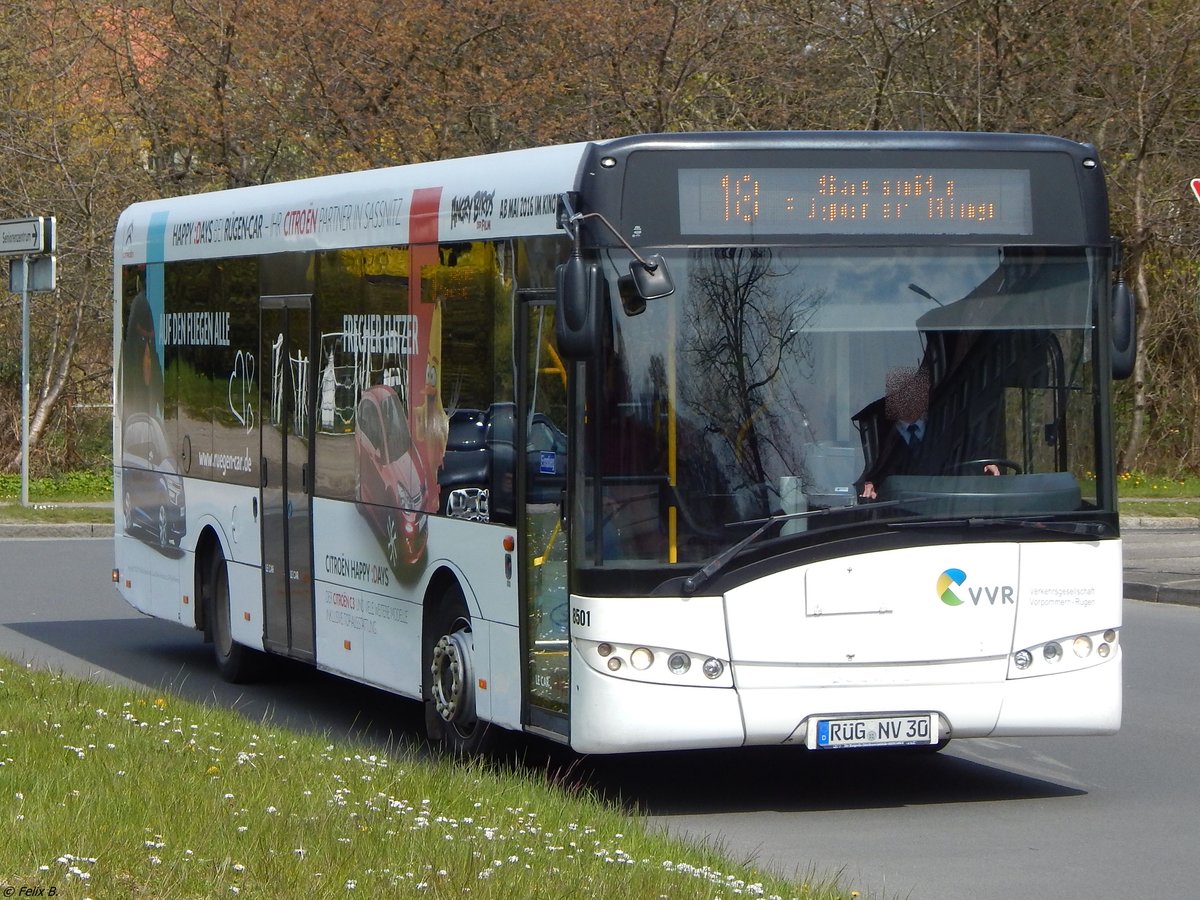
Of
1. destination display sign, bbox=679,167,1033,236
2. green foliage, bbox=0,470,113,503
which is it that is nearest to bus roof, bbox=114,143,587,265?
destination display sign, bbox=679,167,1033,236

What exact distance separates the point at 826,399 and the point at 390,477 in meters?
2.73

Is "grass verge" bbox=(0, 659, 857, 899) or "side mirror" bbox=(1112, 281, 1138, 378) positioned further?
"side mirror" bbox=(1112, 281, 1138, 378)

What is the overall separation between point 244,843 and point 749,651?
8.22 ft

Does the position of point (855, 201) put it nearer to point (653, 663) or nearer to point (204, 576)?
point (653, 663)

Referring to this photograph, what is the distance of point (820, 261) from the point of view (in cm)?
840

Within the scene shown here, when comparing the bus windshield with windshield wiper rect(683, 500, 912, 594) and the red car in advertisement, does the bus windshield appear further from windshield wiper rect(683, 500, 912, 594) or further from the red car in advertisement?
the red car in advertisement

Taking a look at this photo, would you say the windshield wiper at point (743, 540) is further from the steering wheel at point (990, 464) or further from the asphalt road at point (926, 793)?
the asphalt road at point (926, 793)

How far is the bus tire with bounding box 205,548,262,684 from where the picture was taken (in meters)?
12.8

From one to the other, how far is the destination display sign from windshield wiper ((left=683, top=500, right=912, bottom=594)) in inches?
44.4

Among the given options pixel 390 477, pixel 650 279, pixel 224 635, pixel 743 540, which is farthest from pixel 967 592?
pixel 224 635

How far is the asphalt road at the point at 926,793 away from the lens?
24.2 feet

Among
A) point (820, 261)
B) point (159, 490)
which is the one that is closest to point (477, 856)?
point (820, 261)

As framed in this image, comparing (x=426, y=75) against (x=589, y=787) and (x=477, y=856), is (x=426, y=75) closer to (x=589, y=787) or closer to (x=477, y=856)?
(x=589, y=787)

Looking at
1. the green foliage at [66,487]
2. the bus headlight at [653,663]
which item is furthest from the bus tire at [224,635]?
the green foliage at [66,487]
